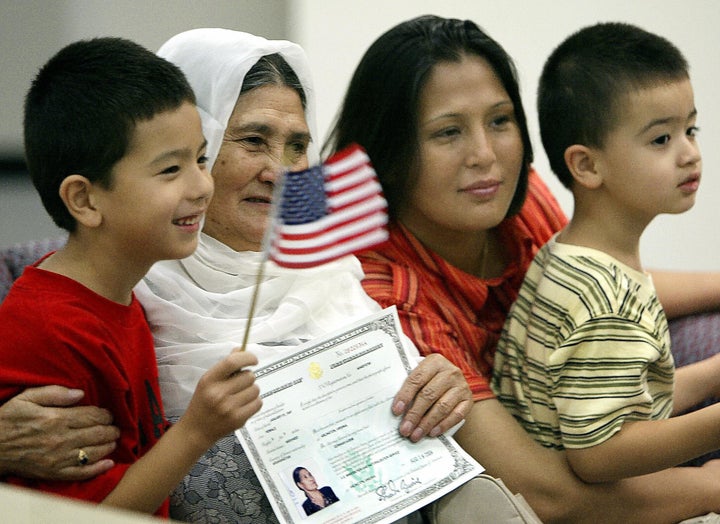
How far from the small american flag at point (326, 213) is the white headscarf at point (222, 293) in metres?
0.23

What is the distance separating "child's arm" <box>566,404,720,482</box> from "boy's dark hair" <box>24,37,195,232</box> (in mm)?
782

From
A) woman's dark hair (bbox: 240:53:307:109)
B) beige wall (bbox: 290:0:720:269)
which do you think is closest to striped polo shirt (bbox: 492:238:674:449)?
woman's dark hair (bbox: 240:53:307:109)

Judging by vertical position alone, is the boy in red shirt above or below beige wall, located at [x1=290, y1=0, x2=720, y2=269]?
below

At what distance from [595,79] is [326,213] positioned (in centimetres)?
55

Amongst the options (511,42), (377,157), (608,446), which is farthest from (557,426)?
(511,42)

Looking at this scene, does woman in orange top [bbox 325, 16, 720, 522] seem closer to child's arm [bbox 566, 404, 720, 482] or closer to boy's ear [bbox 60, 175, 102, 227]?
child's arm [bbox 566, 404, 720, 482]

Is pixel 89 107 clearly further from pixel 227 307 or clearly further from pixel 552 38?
pixel 552 38

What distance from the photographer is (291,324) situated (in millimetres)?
1763

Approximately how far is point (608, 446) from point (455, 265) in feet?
1.49

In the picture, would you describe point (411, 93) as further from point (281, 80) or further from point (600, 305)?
point (600, 305)

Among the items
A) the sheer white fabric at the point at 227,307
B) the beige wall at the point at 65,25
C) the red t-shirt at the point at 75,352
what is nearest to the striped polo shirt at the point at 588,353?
the sheer white fabric at the point at 227,307

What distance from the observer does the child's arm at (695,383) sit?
204cm

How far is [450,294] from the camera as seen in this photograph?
1952mm

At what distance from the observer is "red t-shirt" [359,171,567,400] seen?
1.82m
